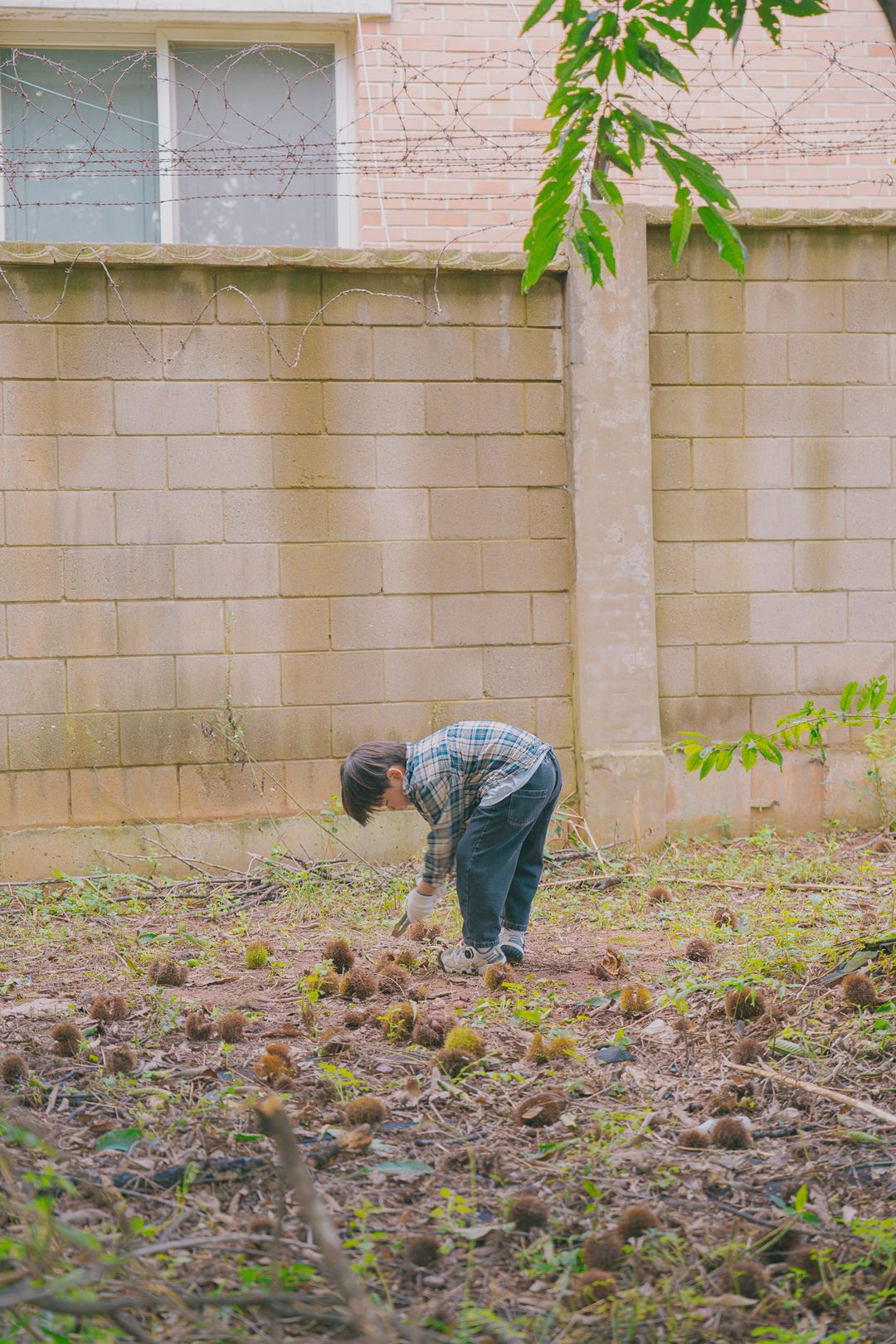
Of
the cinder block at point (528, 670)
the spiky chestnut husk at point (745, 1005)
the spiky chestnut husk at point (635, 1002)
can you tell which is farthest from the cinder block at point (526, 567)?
the spiky chestnut husk at point (745, 1005)

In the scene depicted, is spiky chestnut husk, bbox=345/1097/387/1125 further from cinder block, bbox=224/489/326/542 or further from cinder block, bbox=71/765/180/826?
cinder block, bbox=224/489/326/542

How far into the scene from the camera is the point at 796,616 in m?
5.96

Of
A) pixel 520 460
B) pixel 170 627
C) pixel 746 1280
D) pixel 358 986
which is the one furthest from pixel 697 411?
pixel 746 1280

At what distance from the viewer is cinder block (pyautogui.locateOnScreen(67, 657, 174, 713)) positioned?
5.50m

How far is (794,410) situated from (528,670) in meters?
1.88

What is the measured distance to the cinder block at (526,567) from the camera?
5.78 meters

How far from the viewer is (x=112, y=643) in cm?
552

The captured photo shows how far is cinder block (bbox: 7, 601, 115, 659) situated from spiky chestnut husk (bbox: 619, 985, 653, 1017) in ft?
10.3

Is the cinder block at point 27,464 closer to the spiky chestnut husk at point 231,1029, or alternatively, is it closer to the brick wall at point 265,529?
the brick wall at point 265,529

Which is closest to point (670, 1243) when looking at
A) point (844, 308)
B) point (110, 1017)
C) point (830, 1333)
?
point (830, 1333)

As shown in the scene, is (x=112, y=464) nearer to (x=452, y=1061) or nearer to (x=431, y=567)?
(x=431, y=567)

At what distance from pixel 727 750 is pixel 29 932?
309cm

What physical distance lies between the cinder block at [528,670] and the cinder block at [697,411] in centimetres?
122

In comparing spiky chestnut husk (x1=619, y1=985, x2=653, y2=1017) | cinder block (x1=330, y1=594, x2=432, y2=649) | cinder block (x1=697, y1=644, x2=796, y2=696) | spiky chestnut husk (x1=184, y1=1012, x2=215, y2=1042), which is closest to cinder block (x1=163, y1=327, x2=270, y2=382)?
cinder block (x1=330, y1=594, x2=432, y2=649)
